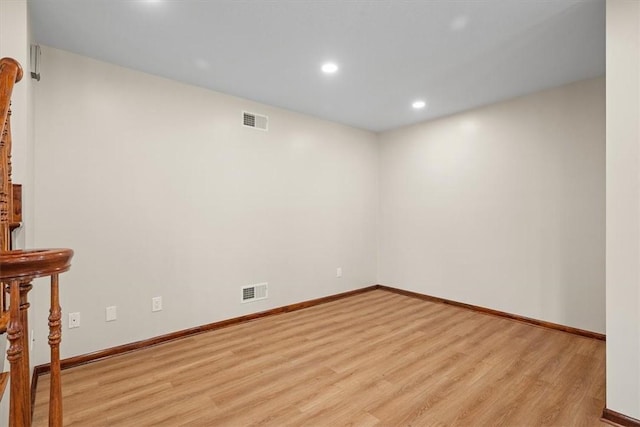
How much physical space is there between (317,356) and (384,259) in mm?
2597

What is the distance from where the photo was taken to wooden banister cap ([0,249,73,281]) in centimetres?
79

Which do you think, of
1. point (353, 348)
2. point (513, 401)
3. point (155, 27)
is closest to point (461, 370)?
point (513, 401)

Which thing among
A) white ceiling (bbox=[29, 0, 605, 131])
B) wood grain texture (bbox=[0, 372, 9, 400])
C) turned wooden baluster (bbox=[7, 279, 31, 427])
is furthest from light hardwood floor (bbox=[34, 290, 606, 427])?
white ceiling (bbox=[29, 0, 605, 131])

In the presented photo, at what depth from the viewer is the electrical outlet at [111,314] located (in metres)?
2.72

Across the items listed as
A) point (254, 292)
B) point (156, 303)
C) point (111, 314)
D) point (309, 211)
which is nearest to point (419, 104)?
point (309, 211)

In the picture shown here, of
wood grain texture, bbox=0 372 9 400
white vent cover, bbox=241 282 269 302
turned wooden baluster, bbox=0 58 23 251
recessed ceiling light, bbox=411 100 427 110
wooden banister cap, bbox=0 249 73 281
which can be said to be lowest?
white vent cover, bbox=241 282 269 302

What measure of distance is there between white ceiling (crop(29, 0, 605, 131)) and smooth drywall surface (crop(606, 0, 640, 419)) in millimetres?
354

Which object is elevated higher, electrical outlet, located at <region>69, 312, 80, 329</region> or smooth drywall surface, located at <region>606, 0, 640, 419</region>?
smooth drywall surface, located at <region>606, 0, 640, 419</region>

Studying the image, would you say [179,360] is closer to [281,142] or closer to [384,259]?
[281,142]

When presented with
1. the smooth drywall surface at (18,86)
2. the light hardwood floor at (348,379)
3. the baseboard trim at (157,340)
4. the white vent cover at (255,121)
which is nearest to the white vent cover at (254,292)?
the baseboard trim at (157,340)

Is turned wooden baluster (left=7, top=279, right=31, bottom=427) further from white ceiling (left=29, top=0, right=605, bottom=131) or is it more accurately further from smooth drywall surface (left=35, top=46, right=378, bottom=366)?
smooth drywall surface (left=35, top=46, right=378, bottom=366)

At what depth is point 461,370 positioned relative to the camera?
2.49m

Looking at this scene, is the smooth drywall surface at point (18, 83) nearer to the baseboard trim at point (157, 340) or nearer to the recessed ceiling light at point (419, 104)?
the baseboard trim at point (157, 340)

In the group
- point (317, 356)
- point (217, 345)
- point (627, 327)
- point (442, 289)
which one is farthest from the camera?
A: point (442, 289)
